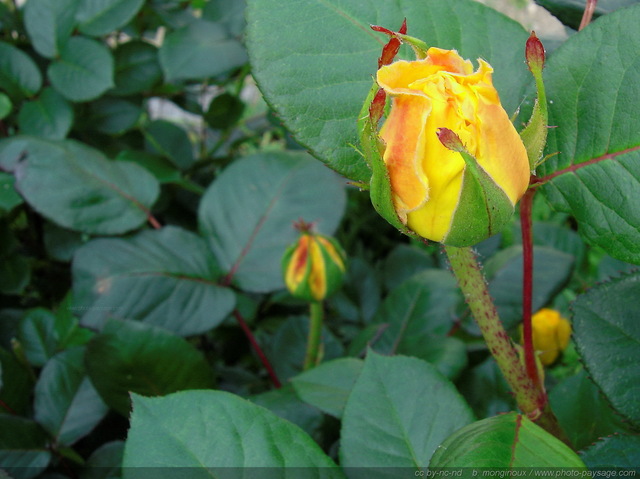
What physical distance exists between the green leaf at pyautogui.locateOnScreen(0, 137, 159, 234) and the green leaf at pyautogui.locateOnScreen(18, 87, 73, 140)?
0.25ft

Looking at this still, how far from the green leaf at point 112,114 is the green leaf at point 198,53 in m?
0.13

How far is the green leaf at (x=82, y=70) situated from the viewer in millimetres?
755

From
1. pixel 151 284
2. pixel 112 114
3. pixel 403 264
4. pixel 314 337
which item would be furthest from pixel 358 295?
pixel 112 114

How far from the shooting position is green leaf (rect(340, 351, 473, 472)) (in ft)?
1.28

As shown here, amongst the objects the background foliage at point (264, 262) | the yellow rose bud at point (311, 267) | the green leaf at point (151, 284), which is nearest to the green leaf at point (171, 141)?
the background foliage at point (264, 262)

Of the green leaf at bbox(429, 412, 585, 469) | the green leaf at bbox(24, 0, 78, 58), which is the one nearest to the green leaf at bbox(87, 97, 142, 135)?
the green leaf at bbox(24, 0, 78, 58)

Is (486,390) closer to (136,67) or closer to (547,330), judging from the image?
(547,330)

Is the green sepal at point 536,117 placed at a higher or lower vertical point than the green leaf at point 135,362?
higher

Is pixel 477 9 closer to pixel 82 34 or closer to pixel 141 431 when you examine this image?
pixel 141 431

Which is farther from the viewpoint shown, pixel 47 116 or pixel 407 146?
pixel 47 116

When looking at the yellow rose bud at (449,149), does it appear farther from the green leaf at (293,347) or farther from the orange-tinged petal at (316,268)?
the green leaf at (293,347)

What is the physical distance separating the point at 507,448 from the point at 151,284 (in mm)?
451

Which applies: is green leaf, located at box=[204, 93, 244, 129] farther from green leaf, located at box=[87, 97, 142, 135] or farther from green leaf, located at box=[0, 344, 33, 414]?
green leaf, located at box=[0, 344, 33, 414]

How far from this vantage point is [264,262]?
693 millimetres
